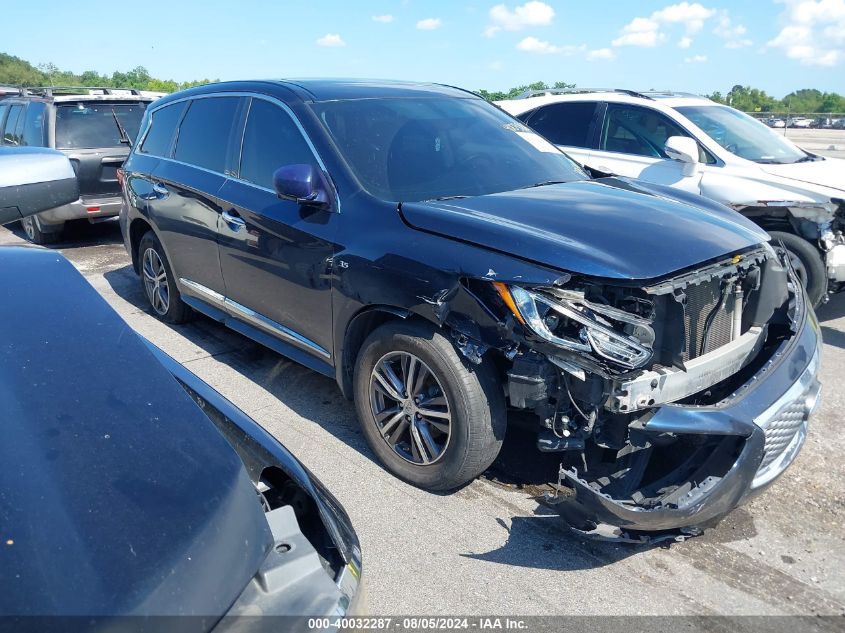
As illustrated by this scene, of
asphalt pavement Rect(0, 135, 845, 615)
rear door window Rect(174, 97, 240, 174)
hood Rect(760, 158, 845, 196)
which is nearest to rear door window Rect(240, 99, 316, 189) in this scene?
rear door window Rect(174, 97, 240, 174)

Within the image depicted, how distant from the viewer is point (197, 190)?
450 cm

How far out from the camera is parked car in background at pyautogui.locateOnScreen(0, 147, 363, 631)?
3.49 feet

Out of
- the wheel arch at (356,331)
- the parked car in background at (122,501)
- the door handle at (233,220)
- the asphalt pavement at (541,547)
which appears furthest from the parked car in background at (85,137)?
the parked car in background at (122,501)

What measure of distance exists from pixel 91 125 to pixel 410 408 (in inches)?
292

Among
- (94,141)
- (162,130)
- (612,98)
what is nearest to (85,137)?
(94,141)

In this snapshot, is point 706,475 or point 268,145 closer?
point 706,475

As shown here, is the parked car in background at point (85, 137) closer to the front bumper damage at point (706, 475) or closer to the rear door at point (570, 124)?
the rear door at point (570, 124)

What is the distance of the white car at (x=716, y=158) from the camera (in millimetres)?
5566

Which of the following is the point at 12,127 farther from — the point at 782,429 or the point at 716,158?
the point at 782,429

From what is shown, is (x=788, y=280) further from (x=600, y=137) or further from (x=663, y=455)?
(x=600, y=137)

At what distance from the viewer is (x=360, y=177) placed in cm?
348

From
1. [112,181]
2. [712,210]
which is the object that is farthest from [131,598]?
[112,181]

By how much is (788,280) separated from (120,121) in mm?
8267

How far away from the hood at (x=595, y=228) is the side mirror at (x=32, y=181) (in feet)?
4.74
